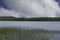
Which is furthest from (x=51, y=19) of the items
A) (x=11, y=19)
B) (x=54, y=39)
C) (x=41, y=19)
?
(x=54, y=39)

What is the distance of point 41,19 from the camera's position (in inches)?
2431

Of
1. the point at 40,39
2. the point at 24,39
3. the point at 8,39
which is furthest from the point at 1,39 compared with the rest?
the point at 40,39

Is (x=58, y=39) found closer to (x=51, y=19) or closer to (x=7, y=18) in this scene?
(x=51, y=19)

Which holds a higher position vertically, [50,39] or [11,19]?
[50,39]

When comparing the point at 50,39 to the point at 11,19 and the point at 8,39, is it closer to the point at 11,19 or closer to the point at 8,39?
the point at 8,39

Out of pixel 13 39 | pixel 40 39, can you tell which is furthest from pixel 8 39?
pixel 40 39

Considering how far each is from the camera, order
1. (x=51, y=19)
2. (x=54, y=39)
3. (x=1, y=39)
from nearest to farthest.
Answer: (x=1, y=39)
(x=54, y=39)
(x=51, y=19)

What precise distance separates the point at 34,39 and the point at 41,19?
168 feet

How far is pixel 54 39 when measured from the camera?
36.2ft

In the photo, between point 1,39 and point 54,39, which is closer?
point 1,39

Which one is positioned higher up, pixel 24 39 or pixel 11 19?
pixel 24 39

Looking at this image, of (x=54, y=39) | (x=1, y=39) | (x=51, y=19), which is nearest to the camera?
(x=1, y=39)

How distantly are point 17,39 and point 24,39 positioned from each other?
1.60 ft

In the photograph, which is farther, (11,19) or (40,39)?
(11,19)
